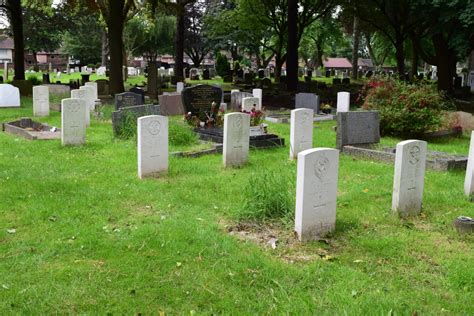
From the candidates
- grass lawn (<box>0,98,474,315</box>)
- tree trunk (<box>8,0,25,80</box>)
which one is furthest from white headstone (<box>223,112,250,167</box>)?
tree trunk (<box>8,0,25,80</box>)

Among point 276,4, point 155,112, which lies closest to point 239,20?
point 276,4

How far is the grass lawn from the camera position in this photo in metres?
4.54

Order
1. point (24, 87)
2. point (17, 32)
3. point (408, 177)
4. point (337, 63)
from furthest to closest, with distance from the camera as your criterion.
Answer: point (337, 63) → point (17, 32) → point (24, 87) → point (408, 177)

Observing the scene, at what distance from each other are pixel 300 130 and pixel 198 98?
3.62 metres

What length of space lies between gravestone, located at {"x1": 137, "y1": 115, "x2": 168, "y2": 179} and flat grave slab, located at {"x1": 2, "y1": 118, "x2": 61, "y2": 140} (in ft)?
15.3

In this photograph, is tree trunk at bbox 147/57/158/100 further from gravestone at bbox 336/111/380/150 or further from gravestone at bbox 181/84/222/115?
gravestone at bbox 336/111/380/150

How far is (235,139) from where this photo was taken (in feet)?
32.5

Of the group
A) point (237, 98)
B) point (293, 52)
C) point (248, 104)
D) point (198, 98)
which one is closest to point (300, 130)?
point (198, 98)

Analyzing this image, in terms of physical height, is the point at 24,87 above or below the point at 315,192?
above

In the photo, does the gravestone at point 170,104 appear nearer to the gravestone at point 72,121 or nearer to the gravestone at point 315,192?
the gravestone at point 72,121

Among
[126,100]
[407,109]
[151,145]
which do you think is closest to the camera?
[151,145]

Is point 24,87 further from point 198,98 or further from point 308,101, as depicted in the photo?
point 198,98

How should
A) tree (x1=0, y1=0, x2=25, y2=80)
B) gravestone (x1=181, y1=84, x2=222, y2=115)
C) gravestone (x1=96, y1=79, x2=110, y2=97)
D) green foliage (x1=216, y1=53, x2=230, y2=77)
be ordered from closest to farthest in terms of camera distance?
gravestone (x1=181, y1=84, x2=222, y2=115)
gravestone (x1=96, y1=79, x2=110, y2=97)
tree (x1=0, y1=0, x2=25, y2=80)
green foliage (x1=216, y1=53, x2=230, y2=77)

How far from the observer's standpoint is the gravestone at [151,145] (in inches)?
345
